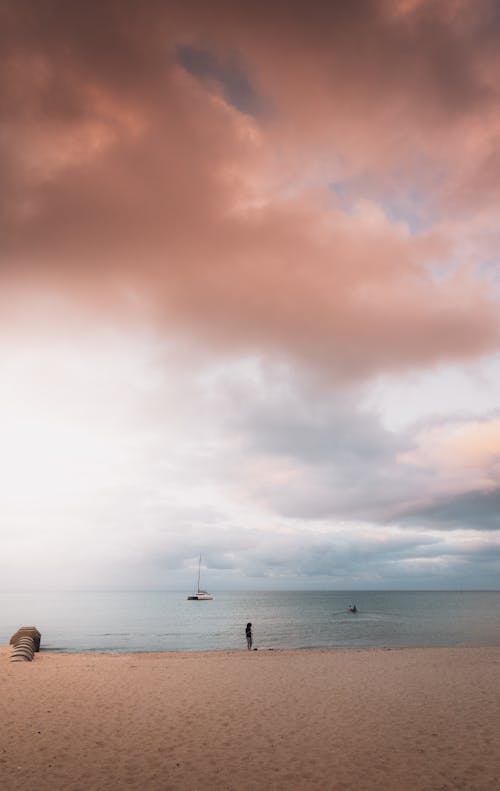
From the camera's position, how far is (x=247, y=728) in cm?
1490

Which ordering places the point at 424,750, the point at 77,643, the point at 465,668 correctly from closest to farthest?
1. the point at 424,750
2. the point at 465,668
3. the point at 77,643

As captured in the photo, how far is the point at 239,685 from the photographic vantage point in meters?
22.1

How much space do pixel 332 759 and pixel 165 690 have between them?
35.4ft

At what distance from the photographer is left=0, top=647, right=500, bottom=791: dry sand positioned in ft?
36.1

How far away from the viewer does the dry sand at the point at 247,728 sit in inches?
433

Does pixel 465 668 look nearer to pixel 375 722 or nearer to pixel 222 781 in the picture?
pixel 375 722

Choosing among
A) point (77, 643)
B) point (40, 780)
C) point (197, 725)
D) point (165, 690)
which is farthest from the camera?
point (77, 643)

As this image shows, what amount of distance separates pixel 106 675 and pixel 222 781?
15952 mm

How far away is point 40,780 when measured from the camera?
10664 mm

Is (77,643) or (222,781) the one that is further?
(77,643)

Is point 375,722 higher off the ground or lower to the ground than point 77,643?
higher

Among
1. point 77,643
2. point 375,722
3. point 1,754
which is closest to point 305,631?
point 77,643

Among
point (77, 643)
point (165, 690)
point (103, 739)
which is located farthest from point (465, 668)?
point (77, 643)

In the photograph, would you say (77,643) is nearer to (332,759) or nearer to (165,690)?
(165,690)
